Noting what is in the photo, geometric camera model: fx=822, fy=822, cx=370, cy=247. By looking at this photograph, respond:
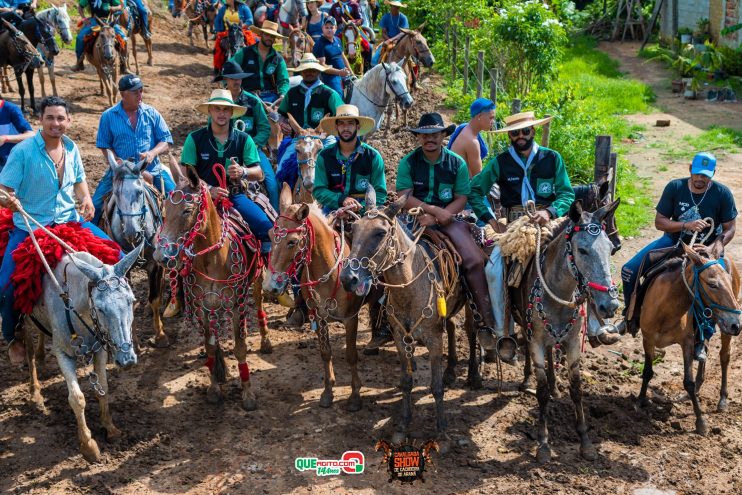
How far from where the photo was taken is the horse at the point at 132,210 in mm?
8531

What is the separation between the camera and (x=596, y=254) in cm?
659

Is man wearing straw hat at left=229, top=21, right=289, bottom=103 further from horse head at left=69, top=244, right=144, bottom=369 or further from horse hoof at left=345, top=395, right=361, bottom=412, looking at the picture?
horse head at left=69, top=244, right=144, bottom=369

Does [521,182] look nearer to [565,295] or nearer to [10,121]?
[565,295]

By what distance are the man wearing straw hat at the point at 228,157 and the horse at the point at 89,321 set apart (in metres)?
1.68

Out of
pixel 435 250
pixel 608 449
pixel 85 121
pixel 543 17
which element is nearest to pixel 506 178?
pixel 435 250

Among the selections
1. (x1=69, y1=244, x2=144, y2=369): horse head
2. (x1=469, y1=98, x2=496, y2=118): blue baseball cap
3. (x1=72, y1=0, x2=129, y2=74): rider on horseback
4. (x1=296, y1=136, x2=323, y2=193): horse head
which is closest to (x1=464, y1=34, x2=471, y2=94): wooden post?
(x1=72, y1=0, x2=129, y2=74): rider on horseback

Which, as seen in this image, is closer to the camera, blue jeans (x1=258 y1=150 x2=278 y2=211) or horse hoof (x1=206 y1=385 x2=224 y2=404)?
horse hoof (x1=206 y1=385 x2=224 y2=404)

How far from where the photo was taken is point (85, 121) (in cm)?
1761

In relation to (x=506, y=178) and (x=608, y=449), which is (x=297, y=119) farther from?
(x=608, y=449)

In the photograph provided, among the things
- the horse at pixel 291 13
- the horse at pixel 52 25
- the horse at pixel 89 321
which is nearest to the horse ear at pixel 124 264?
the horse at pixel 89 321

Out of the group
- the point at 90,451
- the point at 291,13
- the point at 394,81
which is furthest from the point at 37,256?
the point at 291,13

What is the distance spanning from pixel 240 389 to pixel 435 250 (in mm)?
2614

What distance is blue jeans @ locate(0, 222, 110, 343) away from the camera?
741cm

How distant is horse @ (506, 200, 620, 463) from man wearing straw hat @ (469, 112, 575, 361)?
0.46m
